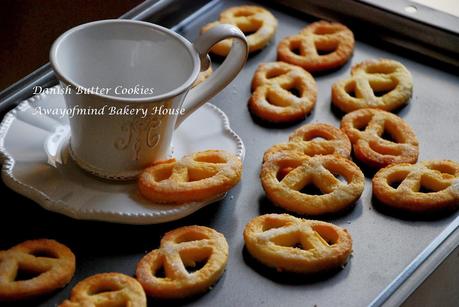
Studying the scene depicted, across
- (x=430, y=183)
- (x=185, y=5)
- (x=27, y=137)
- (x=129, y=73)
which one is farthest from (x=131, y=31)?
(x=430, y=183)

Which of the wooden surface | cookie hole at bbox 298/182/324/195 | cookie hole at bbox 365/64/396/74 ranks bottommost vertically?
cookie hole at bbox 298/182/324/195

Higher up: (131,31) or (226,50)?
(131,31)

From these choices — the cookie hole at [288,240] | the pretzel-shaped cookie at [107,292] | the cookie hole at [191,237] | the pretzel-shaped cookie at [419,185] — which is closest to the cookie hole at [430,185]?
the pretzel-shaped cookie at [419,185]

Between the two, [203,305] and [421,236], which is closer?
[203,305]

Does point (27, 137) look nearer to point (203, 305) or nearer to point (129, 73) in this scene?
point (129, 73)

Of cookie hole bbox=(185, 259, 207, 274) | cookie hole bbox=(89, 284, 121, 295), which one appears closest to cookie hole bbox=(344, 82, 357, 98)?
cookie hole bbox=(185, 259, 207, 274)

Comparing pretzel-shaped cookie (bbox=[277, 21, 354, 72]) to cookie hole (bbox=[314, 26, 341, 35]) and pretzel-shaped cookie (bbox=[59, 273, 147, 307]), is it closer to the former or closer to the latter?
cookie hole (bbox=[314, 26, 341, 35])

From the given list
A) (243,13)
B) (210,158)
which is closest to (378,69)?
(243,13)
